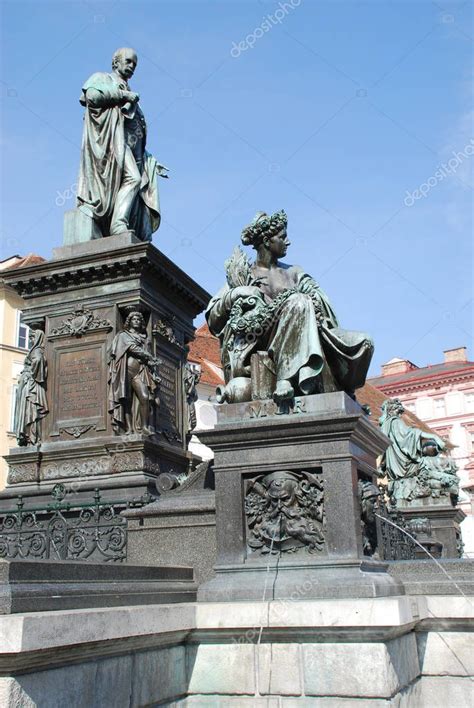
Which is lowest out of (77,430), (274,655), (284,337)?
(274,655)

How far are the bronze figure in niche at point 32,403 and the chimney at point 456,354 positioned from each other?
68.3 metres

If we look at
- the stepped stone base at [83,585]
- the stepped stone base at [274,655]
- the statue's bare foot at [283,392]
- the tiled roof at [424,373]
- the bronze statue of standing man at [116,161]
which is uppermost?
the tiled roof at [424,373]

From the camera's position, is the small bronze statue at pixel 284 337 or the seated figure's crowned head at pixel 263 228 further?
the seated figure's crowned head at pixel 263 228

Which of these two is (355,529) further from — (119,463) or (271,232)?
(119,463)

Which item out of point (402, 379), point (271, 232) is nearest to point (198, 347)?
point (402, 379)

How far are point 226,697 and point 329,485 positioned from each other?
146cm

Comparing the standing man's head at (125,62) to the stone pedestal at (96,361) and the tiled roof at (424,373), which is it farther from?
the tiled roof at (424,373)

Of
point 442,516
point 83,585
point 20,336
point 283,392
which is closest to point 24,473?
point 283,392

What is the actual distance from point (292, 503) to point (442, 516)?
13.3 metres

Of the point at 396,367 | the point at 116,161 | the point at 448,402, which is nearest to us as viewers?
the point at 116,161

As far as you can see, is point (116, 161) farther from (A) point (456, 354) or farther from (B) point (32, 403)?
(A) point (456, 354)

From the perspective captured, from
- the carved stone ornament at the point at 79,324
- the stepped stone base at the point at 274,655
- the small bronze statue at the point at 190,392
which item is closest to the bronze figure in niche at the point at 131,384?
the carved stone ornament at the point at 79,324

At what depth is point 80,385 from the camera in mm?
9945

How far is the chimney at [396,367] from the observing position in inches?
2982
